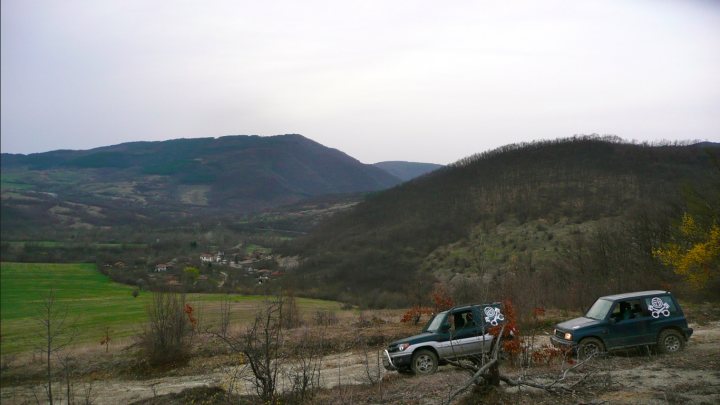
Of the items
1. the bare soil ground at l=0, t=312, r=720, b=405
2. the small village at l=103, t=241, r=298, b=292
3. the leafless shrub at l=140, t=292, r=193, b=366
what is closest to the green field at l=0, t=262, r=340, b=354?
the small village at l=103, t=241, r=298, b=292

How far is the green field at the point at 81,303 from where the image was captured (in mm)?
37938

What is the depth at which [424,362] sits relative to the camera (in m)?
13.5

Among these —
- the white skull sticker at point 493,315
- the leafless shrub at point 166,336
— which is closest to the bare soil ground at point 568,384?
the white skull sticker at point 493,315

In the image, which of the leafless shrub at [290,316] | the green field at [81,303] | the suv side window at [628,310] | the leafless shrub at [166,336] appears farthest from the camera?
the green field at [81,303]

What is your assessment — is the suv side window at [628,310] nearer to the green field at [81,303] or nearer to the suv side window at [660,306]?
the suv side window at [660,306]

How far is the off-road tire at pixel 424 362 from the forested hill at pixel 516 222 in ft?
75.0

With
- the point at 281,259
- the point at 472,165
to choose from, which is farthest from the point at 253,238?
the point at 472,165

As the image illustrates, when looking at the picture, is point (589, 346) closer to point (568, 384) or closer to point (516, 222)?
point (568, 384)

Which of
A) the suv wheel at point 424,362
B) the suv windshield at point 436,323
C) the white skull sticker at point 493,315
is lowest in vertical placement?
the suv wheel at point 424,362

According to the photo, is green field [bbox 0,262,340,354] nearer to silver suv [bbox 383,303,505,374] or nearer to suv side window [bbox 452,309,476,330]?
silver suv [bbox 383,303,505,374]

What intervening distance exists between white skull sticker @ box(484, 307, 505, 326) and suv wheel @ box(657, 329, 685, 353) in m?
4.18

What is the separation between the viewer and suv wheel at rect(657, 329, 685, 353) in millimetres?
12953

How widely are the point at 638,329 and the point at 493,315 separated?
12.5 feet

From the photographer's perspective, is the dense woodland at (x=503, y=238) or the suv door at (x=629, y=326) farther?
the dense woodland at (x=503, y=238)
